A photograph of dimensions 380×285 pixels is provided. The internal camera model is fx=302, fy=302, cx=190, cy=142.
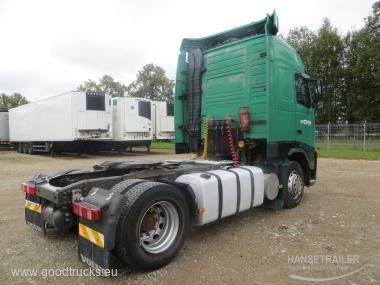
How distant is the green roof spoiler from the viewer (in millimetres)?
5051

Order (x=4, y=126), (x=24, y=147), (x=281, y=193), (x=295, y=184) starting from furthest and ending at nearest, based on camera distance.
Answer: (x=4, y=126)
(x=24, y=147)
(x=295, y=184)
(x=281, y=193)

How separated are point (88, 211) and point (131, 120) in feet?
45.8

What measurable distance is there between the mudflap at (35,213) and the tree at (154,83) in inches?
2096

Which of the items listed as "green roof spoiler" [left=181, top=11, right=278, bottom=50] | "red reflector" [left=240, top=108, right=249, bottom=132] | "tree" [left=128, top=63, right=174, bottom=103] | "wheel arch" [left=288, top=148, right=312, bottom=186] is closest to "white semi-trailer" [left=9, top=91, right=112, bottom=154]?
"green roof spoiler" [left=181, top=11, right=278, bottom=50]

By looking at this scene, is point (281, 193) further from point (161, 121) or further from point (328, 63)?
point (328, 63)

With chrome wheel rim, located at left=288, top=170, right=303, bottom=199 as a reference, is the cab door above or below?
above

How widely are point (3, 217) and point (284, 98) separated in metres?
5.02

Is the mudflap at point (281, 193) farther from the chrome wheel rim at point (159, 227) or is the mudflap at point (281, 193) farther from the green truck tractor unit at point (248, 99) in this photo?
the chrome wheel rim at point (159, 227)

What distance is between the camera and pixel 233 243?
12.1 feet

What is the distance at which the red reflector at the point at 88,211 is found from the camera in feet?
8.79

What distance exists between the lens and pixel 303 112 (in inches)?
229

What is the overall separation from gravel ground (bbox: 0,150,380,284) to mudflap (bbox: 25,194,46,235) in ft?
0.71

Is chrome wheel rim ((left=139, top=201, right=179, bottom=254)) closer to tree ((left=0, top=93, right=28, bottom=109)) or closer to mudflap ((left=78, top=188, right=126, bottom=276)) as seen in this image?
mudflap ((left=78, top=188, right=126, bottom=276))

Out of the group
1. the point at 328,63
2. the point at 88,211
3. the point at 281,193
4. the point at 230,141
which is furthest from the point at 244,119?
the point at 328,63
